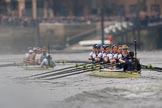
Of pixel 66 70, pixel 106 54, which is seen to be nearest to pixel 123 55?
pixel 106 54

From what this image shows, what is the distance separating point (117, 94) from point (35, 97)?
2855mm

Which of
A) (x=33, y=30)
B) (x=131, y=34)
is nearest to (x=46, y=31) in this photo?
(x=33, y=30)

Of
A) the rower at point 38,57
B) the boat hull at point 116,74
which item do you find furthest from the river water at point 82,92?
the rower at point 38,57

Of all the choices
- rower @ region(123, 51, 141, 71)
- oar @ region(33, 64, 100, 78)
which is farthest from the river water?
oar @ region(33, 64, 100, 78)

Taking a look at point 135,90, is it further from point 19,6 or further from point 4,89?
point 19,6

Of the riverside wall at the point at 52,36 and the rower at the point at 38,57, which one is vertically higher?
the riverside wall at the point at 52,36

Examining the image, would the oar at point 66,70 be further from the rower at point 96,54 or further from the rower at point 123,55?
the rower at point 123,55

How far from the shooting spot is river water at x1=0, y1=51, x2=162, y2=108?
21.1 meters

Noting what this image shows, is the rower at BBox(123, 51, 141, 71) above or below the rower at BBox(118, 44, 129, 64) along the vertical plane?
below

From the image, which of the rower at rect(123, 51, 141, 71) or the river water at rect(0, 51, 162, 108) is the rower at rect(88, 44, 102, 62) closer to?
the river water at rect(0, 51, 162, 108)

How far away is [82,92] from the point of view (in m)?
24.2

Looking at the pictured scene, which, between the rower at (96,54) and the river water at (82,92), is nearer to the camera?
the river water at (82,92)

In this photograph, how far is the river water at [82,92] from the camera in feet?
69.3

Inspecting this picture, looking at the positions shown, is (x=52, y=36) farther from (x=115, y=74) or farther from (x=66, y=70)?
(x=115, y=74)
